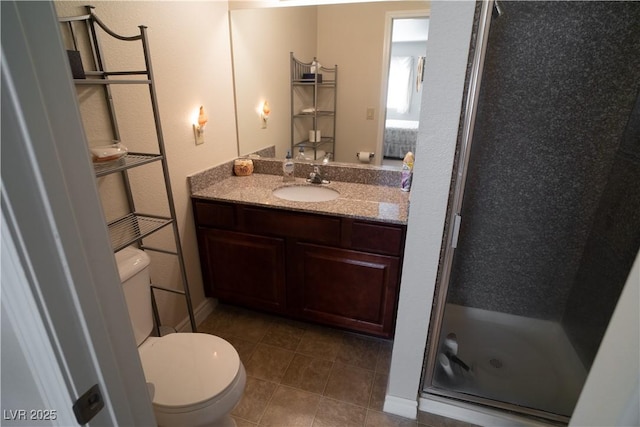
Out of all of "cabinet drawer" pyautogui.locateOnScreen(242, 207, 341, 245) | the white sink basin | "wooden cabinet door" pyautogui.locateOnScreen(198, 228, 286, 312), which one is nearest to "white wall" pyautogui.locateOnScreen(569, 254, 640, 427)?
"cabinet drawer" pyautogui.locateOnScreen(242, 207, 341, 245)

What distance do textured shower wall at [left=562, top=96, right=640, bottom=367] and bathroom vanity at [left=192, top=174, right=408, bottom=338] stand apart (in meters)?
0.86

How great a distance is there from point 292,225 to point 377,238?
44cm

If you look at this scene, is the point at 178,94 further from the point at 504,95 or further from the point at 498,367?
the point at 498,367

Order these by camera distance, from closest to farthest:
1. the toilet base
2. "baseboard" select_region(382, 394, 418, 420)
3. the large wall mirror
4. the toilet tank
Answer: the toilet base
the toilet tank
"baseboard" select_region(382, 394, 418, 420)
the large wall mirror

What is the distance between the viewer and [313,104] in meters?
2.05

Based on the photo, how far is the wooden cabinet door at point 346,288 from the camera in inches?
64.2

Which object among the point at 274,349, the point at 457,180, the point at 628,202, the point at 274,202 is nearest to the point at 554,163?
the point at 628,202

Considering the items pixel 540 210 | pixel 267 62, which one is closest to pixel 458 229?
pixel 540 210

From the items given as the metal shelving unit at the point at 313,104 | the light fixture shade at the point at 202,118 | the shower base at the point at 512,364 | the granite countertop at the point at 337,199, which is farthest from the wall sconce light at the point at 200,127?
the shower base at the point at 512,364

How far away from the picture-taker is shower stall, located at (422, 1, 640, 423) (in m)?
1.24

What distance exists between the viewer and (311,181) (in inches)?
79.3

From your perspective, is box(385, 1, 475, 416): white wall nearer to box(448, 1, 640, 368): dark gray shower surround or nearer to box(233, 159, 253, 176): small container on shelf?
box(448, 1, 640, 368): dark gray shower surround

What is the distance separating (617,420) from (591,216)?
4.18 feet

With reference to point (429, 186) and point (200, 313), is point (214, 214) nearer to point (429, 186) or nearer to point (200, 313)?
point (200, 313)
